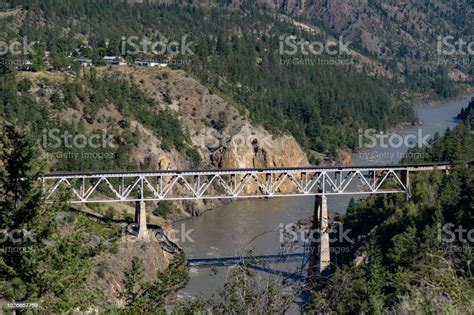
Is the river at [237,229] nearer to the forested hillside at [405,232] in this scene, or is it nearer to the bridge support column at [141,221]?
the bridge support column at [141,221]

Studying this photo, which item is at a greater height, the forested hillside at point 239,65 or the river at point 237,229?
the forested hillside at point 239,65

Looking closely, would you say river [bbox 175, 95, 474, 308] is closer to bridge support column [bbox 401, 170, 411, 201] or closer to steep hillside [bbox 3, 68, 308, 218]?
steep hillside [bbox 3, 68, 308, 218]

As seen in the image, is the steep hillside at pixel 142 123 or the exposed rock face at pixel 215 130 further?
the exposed rock face at pixel 215 130

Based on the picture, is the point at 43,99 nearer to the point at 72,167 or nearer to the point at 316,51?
the point at 72,167

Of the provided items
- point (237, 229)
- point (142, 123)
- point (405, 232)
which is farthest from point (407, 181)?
point (142, 123)

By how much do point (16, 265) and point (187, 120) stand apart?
6728cm

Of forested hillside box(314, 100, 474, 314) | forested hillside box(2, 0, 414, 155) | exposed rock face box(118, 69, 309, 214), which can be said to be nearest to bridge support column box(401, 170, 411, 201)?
forested hillside box(314, 100, 474, 314)

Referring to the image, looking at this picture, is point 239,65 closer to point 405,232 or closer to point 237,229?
point 237,229

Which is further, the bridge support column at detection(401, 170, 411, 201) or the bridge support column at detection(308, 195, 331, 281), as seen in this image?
the bridge support column at detection(401, 170, 411, 201)

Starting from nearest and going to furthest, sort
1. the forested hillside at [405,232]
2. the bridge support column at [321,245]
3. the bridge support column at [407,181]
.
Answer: the forested hillside at [405,232] < the bridge support column at [321,245] < the bridge support column at [407,181]

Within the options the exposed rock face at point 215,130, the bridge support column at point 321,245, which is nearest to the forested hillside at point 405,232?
the bridge support column at point 321,245

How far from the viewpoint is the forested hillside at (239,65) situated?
10081 cm

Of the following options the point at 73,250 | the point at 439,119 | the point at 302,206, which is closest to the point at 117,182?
the point at 302,206

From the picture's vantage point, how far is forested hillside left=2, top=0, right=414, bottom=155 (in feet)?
331
